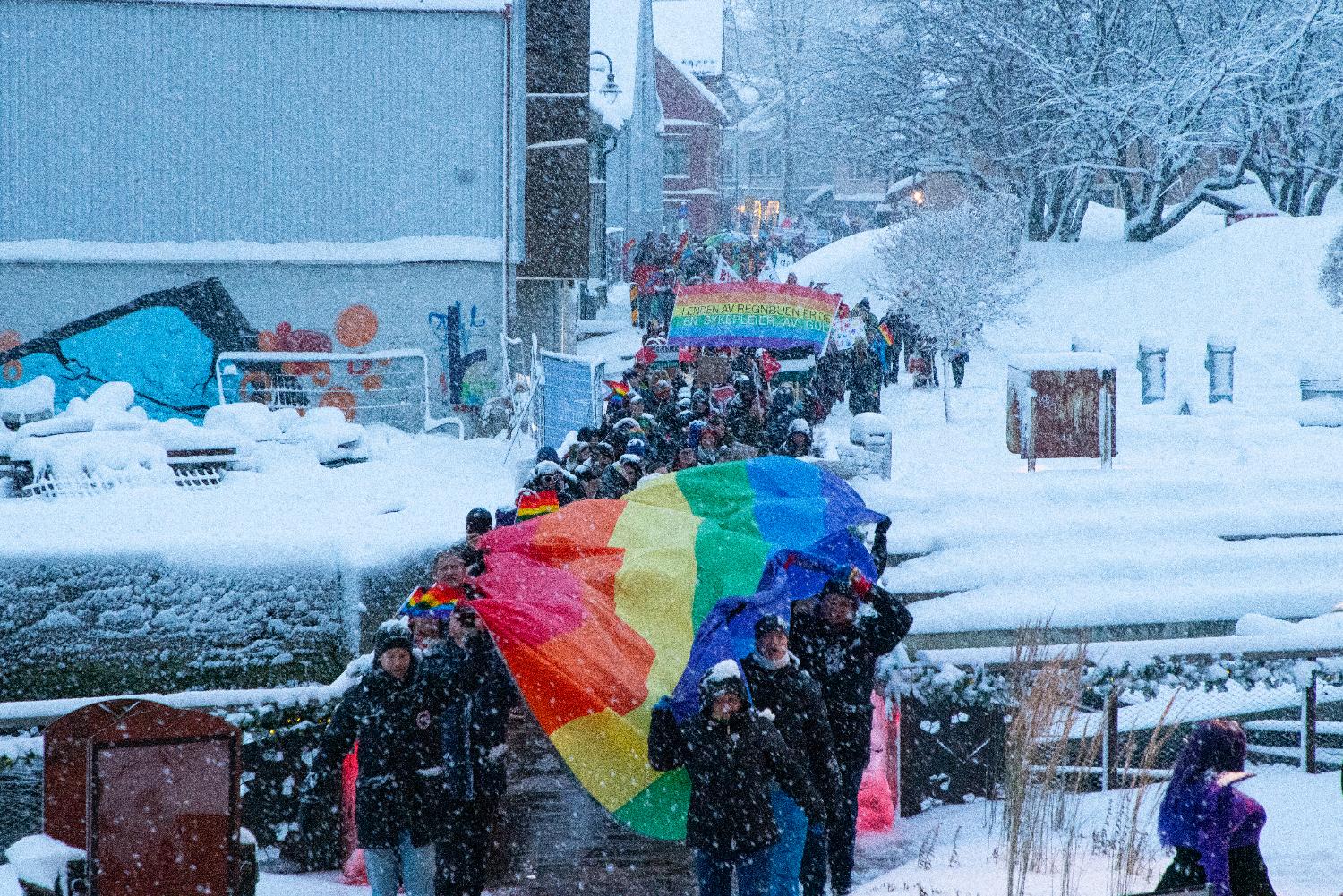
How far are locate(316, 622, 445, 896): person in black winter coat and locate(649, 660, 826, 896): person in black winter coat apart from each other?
99 cm

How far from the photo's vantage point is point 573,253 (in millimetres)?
23000

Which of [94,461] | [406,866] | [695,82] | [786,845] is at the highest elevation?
[695,82]

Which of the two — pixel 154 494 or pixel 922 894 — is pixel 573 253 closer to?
pixel 154 494

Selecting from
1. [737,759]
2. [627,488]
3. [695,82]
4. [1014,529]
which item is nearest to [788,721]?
[737,759]

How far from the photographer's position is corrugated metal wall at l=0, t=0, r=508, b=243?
843 inches

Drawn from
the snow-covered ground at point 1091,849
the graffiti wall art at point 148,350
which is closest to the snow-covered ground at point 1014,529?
the snow-covered ground at point 1091,849

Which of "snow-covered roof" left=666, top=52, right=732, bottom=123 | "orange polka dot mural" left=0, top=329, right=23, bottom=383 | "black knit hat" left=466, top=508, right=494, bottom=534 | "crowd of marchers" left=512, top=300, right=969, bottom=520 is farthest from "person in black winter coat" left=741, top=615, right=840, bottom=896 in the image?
"snow-covered roof" left=666, top=52, right=732, bottom=123

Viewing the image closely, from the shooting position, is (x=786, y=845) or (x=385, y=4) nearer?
(x=786, y=845)

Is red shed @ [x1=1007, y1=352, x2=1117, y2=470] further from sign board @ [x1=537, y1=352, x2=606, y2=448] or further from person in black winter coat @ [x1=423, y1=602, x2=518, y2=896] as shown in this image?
person in black winter coat @ [x1=423, y1=602, x2=518, y2=896]

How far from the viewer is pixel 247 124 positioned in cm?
2180

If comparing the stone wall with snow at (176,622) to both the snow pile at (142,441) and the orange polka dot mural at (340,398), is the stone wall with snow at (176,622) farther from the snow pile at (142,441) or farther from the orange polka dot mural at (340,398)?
the orange polka dot mural at (340,398)

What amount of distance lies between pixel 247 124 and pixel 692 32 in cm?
5570

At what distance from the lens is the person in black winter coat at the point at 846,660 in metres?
6.57

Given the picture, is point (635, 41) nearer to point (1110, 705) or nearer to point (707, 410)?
point (707, 410)
